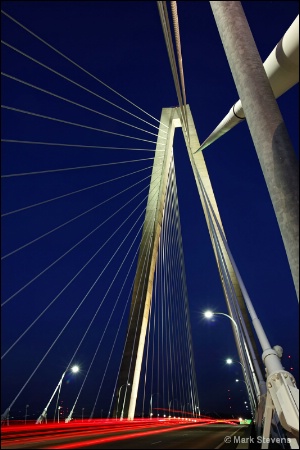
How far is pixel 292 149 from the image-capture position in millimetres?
3488

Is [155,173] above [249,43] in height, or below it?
above

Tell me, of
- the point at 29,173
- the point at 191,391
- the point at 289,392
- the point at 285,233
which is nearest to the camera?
the point at 285,233

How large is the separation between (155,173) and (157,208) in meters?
2.17

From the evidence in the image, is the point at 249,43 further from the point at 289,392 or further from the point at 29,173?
the point at 29,173

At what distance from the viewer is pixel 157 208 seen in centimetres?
2147

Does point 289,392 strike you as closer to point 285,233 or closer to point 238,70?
point 285,233

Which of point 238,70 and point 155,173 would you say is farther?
point 155,173

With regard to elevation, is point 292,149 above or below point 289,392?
above

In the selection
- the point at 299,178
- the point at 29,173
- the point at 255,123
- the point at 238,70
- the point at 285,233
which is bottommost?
the point at 285,233

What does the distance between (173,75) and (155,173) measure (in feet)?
40.2

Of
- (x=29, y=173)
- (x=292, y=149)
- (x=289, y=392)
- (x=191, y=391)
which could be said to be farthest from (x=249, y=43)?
(x=191, y=391)

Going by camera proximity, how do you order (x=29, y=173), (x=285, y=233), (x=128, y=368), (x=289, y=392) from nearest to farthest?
(x=285, y=233) → (x=289, y=392) → (x=29, y=173) → (x=128, y=368)

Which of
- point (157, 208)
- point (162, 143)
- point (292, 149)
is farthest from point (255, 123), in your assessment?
point (162, 143)

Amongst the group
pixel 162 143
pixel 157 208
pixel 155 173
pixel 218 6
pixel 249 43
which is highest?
pixel 162 143
